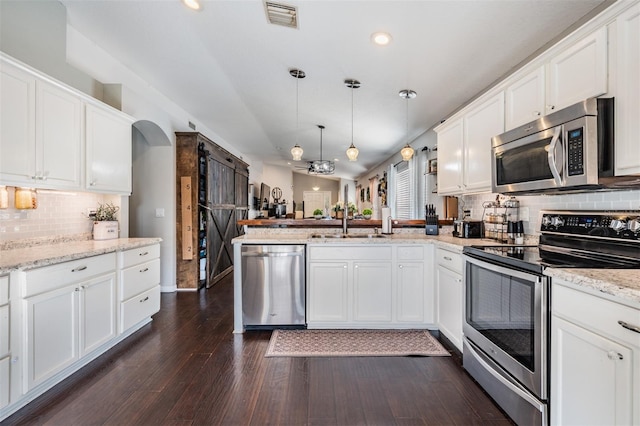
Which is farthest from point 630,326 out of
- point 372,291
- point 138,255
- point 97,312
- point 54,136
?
point 54,136

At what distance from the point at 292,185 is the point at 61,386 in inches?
432

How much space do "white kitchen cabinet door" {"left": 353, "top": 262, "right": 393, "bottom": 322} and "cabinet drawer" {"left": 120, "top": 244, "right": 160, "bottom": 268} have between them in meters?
2.09

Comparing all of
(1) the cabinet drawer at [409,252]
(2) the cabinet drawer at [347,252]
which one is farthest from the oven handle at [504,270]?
(2) the cabinet drawer at [347,252]

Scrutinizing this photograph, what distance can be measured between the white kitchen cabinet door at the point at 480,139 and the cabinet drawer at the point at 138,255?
3225 mm

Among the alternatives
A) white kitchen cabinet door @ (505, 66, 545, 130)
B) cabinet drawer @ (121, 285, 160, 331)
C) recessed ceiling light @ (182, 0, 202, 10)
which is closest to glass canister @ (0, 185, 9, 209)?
cabinet drawer @ (121, 285, 160, 331)

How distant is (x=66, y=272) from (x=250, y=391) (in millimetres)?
1515

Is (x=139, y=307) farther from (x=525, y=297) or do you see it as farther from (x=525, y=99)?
(x=525, y=99)

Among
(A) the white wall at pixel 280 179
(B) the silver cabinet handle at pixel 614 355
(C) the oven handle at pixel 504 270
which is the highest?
(A) the white wall at pixel 280 179

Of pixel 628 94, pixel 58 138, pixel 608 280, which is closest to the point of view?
pixel 608 280

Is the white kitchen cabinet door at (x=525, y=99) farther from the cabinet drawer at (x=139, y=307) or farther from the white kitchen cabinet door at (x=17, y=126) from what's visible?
the cabinet drawer at (x=139, y=307)

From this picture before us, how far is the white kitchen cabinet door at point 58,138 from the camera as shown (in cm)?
221

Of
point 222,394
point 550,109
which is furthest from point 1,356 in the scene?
point 550,109

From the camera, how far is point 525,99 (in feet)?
6.98

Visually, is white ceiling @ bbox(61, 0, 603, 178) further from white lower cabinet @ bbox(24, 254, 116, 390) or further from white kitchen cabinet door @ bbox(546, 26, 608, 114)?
white lower cabinet @ bbox(24, 254, 116, 390)
